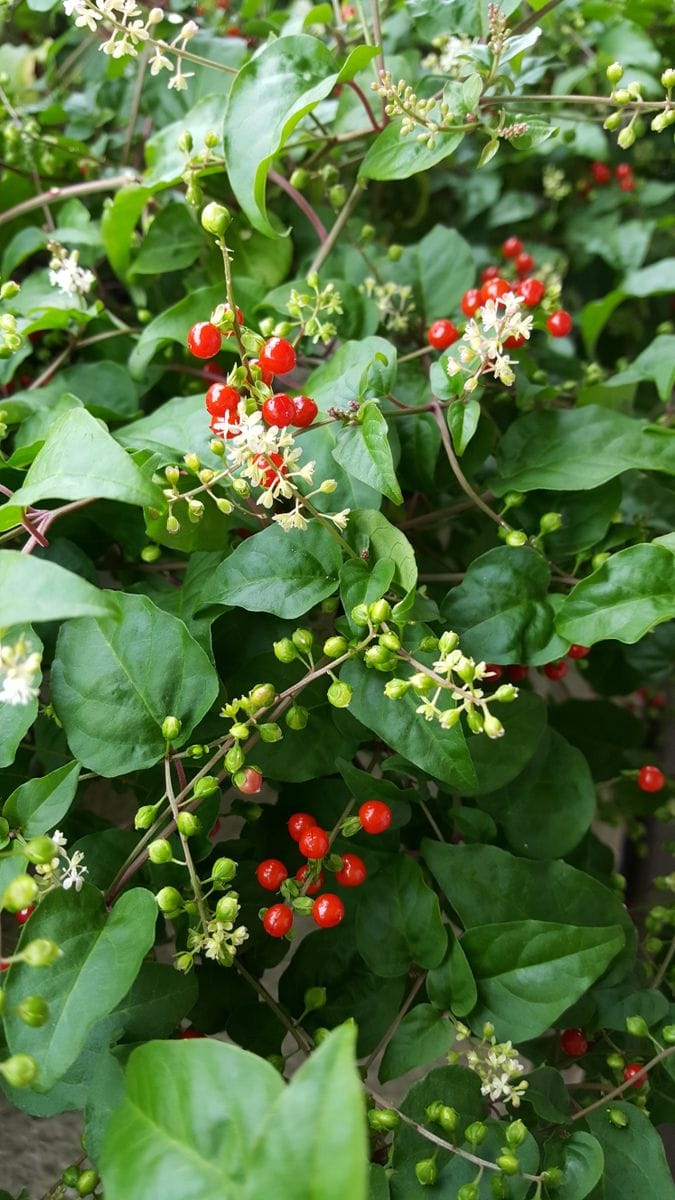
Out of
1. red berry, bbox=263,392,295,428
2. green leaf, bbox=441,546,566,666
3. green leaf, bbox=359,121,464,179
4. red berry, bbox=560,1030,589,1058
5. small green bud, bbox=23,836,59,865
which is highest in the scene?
green leaf, bbox=359,121,464,179

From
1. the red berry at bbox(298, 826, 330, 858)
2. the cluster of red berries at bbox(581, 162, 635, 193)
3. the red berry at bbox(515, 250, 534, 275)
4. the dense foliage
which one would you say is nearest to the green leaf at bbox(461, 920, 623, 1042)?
the dense foliage

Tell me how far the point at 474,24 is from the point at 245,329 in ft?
1.07

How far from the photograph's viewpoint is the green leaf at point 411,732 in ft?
1.54

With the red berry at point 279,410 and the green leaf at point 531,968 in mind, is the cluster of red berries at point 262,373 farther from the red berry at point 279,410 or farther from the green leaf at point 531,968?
the green leaf at point 531,968

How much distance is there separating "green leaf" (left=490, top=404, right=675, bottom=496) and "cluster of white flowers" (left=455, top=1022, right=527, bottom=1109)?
1.06 ft

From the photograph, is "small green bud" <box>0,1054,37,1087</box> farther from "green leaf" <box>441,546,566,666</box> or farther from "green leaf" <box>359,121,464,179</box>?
"green leaf" <box>359,121,464,179</box>

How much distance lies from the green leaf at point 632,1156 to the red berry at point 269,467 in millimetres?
408

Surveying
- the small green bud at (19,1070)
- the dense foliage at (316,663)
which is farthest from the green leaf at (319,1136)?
the small green bud at (19,1070)

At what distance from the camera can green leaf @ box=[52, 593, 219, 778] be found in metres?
0.49

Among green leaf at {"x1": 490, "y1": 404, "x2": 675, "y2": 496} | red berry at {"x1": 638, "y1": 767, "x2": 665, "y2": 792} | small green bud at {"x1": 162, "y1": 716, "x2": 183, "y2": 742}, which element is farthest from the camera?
red berry at {"x1": 638, "y1": 767, "x2": 665, "y2": 792}

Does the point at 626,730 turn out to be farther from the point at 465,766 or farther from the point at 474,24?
the point at 474,24

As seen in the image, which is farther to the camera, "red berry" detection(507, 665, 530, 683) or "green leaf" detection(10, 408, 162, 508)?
"red berry" detection(507, 665, 530, 683)

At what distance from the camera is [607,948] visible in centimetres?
50

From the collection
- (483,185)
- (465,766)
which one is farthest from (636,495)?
(483,185)
